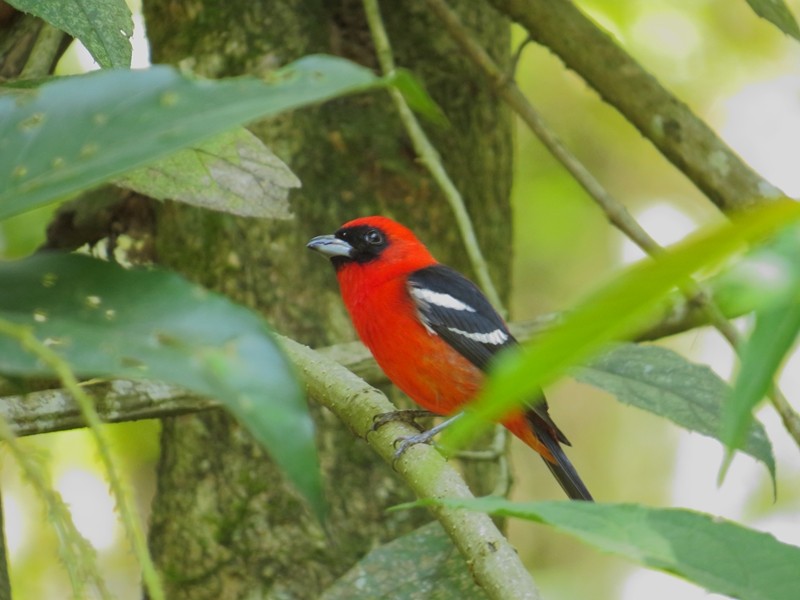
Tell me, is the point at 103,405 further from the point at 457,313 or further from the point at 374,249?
the point at 457,313

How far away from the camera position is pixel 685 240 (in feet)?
2.02

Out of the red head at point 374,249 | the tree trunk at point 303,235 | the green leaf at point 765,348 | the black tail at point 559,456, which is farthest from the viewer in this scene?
the black tail at point 559,456

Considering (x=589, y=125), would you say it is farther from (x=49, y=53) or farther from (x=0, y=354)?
(x=0, y=354)

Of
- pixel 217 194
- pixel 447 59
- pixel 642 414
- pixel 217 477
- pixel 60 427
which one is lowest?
pixel 642 414

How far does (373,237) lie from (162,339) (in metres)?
3.06

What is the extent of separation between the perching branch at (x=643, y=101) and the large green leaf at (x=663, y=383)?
2.81 feet

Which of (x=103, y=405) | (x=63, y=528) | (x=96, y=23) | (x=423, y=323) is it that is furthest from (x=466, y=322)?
(x=63, y=528)

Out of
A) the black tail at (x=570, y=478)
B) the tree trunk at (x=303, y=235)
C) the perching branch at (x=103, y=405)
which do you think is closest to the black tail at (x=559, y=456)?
the black tail at (x=570, y=478)

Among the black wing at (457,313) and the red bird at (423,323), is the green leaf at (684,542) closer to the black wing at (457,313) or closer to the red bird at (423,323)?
the red bird at (423,323)

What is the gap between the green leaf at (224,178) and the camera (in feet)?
7.12

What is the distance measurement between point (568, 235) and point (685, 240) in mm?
7133

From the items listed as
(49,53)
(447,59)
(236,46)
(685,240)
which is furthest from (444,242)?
(685,240)

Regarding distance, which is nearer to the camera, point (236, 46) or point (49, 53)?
point (49, 53)

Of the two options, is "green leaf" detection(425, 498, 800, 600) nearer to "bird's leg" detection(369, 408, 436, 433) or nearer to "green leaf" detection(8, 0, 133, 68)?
"green leaf" detection(8, 0, 133, 68)
